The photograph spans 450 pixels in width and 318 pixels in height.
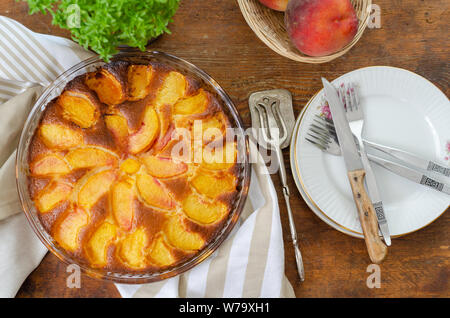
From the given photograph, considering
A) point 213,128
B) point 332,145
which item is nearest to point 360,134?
point 332,145

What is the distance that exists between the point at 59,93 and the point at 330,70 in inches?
35.7

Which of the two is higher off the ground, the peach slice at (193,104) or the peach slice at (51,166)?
the peach slice at (193,104)

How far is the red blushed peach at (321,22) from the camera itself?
1.21 metres

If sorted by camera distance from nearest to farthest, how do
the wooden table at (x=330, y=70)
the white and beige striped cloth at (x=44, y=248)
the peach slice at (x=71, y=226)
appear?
the peach slice at (x=71, y=226)
the white and beige striped cloth at (x=44, y=248)
the wooden table at (x=330, y=70)

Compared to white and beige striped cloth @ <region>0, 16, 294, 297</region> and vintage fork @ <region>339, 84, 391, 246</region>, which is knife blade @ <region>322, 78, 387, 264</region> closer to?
vintage fork @ <region>339, 84, 391, 246</region>

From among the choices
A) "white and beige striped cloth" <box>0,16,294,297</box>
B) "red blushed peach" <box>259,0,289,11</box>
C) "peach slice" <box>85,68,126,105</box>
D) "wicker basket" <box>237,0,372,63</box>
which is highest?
"red blushed peach" <box>259,0,289,11</box>

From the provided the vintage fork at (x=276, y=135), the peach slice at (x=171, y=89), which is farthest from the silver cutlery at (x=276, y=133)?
the peach slice at (x=171, y=89)

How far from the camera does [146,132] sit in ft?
4.01

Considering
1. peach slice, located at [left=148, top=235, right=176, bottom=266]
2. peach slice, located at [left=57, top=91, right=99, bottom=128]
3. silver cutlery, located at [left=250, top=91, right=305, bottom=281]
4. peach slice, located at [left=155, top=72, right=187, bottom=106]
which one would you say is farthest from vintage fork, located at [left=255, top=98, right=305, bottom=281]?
peach slice, located at [left=57, top=91, right=99, bottom=128]

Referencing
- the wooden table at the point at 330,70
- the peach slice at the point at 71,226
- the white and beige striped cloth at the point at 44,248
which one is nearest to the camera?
the peach slice at the point at 71,226

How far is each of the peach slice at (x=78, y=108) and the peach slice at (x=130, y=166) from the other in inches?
5.9

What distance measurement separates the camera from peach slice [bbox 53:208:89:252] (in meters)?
1.20

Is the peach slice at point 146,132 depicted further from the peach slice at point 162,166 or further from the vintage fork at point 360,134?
the vintage fork at point 360,134

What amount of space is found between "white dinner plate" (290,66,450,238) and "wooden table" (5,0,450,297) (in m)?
0.09
